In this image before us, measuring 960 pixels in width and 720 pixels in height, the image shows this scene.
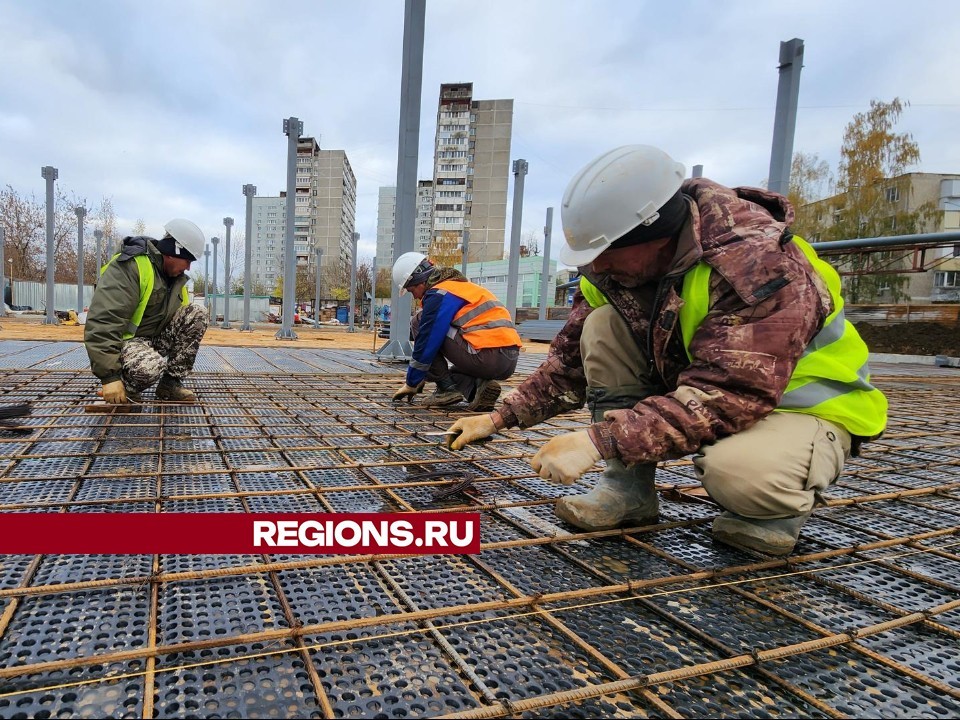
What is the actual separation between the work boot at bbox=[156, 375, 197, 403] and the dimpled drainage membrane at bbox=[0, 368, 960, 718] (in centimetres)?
100

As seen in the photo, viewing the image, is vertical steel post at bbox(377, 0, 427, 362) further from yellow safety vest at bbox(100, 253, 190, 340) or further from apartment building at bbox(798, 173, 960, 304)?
apartment building at bbox(798, 173, 960, 304)

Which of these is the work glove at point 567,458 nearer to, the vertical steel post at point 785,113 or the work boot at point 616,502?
the work boot at point 616,502

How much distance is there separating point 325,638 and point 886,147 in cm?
2412

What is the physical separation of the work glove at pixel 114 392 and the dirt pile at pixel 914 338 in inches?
534

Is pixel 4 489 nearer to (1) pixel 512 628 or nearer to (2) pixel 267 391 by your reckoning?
(1) pixel 512 628

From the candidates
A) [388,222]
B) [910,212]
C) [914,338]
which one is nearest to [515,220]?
[914,338]

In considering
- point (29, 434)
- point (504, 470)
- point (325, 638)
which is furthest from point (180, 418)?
point (325, 638)

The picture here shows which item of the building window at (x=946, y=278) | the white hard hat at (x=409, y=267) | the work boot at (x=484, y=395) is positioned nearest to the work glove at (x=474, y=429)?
the work boot at (x=484, y=395)

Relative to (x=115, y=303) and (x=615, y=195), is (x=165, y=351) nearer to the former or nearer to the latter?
(x=115, y=303)

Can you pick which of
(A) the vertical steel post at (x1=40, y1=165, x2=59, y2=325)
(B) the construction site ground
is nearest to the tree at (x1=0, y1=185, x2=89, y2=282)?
(A) the vertical steel post at (x1=40, y1=165, x2=59, y2=325)

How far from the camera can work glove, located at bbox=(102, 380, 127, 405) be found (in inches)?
100.0

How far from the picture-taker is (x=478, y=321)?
309 centimetres

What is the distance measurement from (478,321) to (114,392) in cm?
170

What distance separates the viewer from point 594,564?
1299 mm
